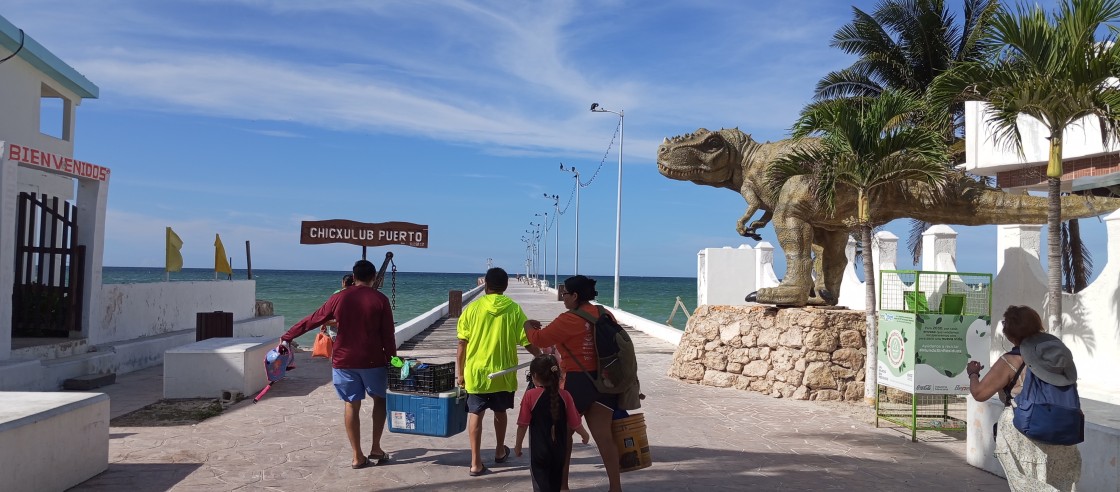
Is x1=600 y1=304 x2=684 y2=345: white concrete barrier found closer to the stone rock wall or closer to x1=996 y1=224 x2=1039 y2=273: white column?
the stone rock wall

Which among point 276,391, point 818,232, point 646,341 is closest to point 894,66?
point 646,341

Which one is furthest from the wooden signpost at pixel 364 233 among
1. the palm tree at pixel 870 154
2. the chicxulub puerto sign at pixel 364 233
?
the palm tree at pixel 870 154

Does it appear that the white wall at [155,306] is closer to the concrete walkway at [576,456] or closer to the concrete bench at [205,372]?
the concrete bench at [205,372]

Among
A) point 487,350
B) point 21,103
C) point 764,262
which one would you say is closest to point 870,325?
point 487,350

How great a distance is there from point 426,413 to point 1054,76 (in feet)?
20.4

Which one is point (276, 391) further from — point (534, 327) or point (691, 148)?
point (691, 148)

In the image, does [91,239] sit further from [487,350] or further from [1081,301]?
[1081,301]

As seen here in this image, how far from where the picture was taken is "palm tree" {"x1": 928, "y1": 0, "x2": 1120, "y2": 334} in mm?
7410

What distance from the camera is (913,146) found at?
9.82 meters

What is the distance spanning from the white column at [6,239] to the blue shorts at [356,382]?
556cm

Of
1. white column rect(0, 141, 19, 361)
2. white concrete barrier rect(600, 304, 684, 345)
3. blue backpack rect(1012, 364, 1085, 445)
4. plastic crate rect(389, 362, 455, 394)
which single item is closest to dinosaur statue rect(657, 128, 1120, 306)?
white concrete barrier rect(600, 304, 684, 345)

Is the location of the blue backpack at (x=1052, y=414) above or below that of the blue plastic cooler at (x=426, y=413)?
above

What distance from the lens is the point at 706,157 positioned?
1262 cm

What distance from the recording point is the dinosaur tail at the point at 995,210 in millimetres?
10406
